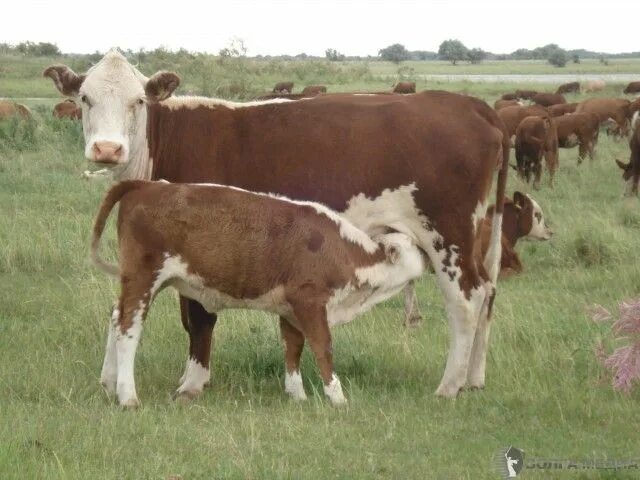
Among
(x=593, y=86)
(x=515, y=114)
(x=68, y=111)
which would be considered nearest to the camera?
(x=515, y=114)

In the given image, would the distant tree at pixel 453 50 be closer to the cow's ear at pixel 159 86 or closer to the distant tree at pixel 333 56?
the distant tree at pixel 333 56

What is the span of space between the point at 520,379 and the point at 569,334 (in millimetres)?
1381

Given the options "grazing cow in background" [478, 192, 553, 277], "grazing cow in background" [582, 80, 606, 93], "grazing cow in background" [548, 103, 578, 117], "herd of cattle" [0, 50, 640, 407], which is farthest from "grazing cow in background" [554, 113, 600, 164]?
"grazing cow in background" [582, 80, 606, 93]

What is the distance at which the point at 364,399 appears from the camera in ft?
24.2

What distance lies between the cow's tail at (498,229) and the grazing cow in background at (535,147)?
12.5 metres

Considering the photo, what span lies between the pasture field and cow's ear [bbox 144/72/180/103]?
6.35 ft

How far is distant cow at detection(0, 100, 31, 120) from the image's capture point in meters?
26.6

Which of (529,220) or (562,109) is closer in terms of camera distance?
(529,220)

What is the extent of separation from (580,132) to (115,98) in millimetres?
19386

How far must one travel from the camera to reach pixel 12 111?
91.8 feet

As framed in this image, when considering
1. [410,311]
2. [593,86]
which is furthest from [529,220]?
[593,86]

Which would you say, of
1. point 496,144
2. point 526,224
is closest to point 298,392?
point 496,144

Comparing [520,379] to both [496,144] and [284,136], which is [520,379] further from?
[284,136]

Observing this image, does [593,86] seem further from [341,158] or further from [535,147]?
[341,158]
